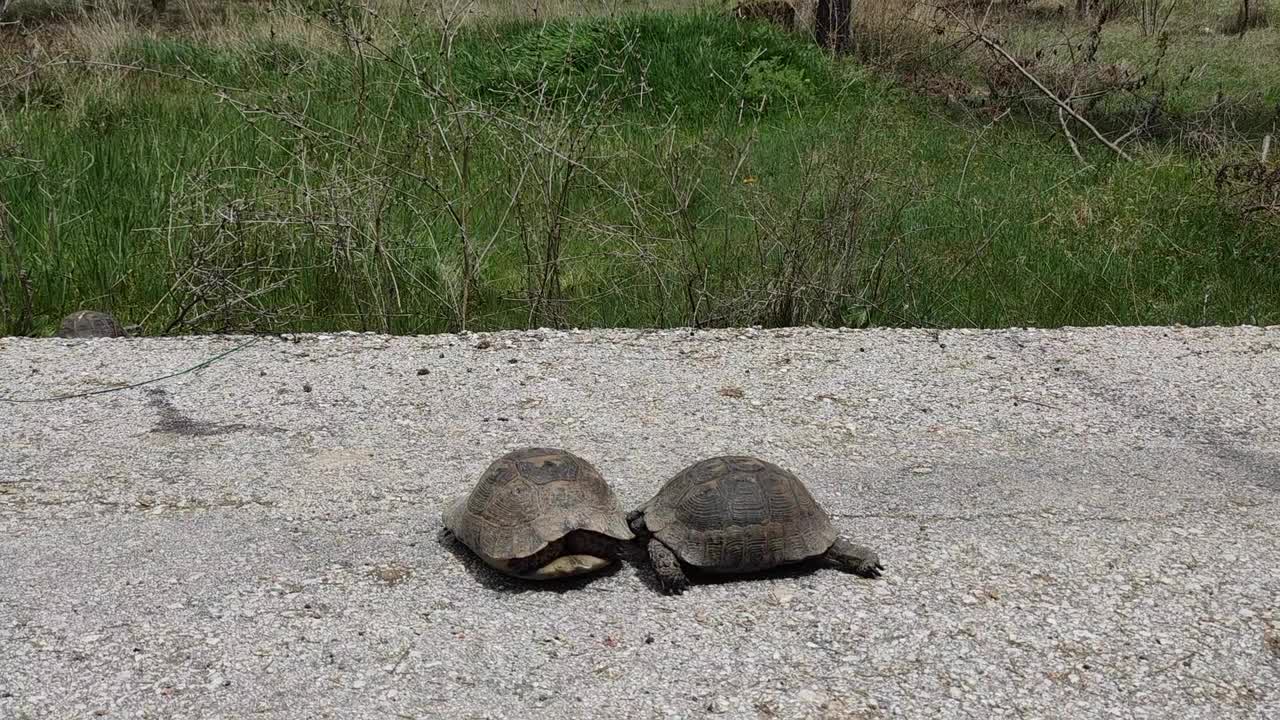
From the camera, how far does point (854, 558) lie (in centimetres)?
391

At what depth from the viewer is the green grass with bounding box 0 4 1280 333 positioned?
21.4 feet

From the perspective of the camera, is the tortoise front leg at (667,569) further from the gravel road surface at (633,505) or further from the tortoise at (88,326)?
the tortoise at (88,326)

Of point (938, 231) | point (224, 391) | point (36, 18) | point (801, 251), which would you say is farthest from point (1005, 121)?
point (36, 18)

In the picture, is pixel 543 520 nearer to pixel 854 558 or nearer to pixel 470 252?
pixel 854 558

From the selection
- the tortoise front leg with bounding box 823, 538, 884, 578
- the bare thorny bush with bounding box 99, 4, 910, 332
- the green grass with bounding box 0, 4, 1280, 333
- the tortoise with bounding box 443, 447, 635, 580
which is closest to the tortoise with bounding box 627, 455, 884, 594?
the tortoise front leg with bounding box 823, 538, 884, 578

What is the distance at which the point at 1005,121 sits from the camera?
1180cm

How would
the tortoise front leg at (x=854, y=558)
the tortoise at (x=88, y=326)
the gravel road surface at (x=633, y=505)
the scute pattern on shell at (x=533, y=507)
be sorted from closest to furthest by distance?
the gravel road surface at (x=633, y=505) → the scute pattern on shell at (x=533, y=507) → the tortoise front leg at (x=854, y=558) → the tortoise at (x=88, y=326)

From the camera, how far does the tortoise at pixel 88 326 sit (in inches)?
240

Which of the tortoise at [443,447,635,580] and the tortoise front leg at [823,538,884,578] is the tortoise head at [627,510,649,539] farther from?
the tortoise front leg at [823,538,884,578]

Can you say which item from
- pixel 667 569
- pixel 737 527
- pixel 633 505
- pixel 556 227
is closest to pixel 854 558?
pixel 737 527

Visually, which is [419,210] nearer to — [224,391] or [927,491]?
[224,391]

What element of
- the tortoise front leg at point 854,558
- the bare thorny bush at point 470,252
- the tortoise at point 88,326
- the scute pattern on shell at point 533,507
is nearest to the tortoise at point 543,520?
the scute pattern on shell at point 533,507

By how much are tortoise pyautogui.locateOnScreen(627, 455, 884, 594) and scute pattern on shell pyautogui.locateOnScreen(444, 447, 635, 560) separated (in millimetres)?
172

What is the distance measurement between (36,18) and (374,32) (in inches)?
661
